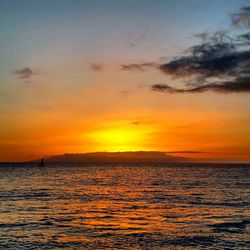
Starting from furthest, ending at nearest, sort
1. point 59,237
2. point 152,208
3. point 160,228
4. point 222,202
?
point 222,202 < point 152,208 < point 160,228 < point 59,237

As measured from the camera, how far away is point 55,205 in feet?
152

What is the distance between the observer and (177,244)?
26.4 metres

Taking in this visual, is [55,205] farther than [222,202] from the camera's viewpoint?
No

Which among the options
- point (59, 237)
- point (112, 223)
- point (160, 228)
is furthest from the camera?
point (112, 223)

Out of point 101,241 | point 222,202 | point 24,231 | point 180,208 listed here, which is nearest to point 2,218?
point 24,231

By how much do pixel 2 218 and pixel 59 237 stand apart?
31.8 ft

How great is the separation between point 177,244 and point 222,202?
25747mm

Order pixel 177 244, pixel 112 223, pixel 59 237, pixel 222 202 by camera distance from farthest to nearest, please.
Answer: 1. pixel 222 202
2. pixel 112 223
3. pixel 59 237
4. pixel 177 244

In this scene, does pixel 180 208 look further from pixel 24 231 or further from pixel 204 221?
pixel 24 231

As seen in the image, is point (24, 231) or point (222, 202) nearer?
point (24, 231)

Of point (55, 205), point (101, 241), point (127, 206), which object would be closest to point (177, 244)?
point (101, 241)

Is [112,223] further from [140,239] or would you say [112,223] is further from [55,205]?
[55,205]

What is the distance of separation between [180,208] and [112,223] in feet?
41.7

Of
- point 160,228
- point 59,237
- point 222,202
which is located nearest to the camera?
point 59,237
